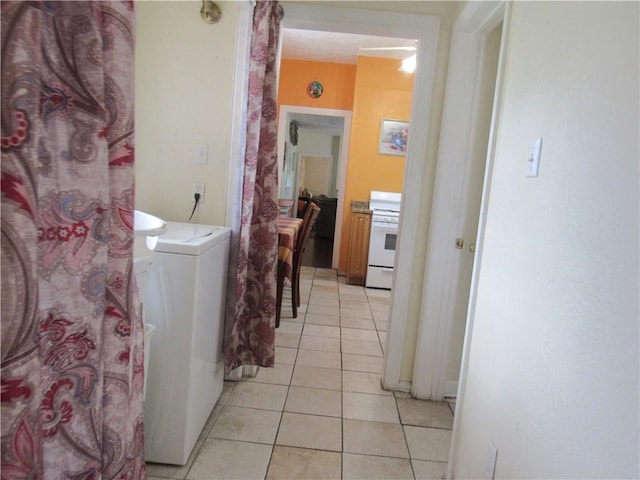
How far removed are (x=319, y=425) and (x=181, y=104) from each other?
5.95ft

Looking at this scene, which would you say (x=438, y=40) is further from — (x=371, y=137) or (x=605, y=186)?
(x=371, y=137)

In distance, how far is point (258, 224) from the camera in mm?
2033

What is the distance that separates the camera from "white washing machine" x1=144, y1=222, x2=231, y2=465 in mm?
1512

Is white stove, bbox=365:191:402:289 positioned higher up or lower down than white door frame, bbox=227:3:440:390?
lower down

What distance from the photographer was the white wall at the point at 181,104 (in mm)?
2100

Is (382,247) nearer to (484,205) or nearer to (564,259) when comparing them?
(484,205)

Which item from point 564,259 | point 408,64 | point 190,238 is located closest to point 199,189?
point 190,238

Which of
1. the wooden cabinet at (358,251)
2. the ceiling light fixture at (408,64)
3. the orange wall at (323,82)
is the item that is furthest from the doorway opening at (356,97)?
the wooden cabinet at (358,251)

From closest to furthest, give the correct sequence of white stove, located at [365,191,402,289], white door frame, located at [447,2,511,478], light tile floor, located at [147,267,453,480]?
white door frame, located at [447,2,511,478], light tile floor, located at [147,267,453,480], white stove, located at [365,191,402,289]

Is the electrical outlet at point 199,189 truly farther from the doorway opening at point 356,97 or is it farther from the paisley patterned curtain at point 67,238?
the doorway opening at point 356,97

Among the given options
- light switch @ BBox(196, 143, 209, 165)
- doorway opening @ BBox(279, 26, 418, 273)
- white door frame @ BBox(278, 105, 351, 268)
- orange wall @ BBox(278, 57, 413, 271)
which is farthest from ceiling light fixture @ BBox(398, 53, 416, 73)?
light switch @ BBox(196, 143, 209, 165)

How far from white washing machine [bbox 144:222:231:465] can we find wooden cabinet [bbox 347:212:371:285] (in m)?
3.20

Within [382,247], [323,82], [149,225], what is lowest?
[382,247]

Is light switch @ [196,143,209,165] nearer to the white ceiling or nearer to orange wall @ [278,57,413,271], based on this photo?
the white ceiling
